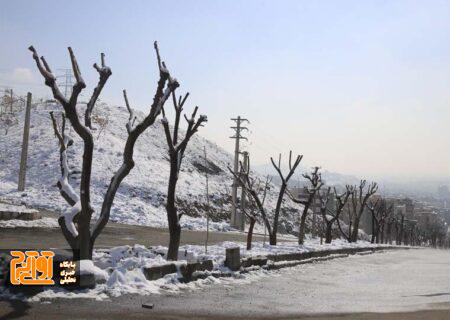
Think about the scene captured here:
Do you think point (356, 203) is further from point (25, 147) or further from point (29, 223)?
point (29, 223)

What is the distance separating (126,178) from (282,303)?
37.1 metres

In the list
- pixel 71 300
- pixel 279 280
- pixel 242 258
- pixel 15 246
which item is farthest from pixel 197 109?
pixel 71 300

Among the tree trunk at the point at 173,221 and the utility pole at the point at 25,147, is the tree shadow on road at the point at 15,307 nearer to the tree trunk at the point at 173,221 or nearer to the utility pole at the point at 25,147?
the tree trunk at the point at 173,221

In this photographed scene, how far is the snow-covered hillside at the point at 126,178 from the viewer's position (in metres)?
35.0

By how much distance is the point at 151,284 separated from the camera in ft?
31.3

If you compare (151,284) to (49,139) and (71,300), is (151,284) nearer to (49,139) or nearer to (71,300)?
(71,300)

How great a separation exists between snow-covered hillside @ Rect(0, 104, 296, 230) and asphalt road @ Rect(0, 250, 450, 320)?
21.2 metres

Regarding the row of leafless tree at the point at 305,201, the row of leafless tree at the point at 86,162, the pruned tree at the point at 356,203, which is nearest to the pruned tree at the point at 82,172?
the row of leafless tree at the point at 86,162

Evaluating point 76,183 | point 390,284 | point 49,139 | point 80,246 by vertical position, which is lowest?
point 390,284

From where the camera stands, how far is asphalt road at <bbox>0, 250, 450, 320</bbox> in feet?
24.6

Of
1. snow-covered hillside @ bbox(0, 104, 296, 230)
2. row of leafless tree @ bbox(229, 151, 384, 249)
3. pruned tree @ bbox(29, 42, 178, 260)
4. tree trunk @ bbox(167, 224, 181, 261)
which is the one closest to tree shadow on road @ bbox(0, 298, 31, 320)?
pruned tree @ bbox(29, 42, 178, 260)

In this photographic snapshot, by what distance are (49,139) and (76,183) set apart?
12423 millimetres

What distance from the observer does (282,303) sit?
9.66 meters

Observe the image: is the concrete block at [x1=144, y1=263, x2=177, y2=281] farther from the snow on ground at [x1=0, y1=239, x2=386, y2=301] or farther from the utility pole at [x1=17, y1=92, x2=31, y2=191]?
the utility pole at [x1=17, y1=92, x2=31, y2=191]
